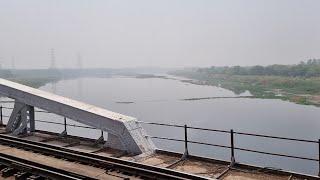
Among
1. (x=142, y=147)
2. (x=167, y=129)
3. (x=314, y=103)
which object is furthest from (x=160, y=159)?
(x=314, y=103)

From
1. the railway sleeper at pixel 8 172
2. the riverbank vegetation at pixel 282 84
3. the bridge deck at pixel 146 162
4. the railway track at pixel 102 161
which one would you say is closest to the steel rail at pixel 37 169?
the railway sleeper at pixel 8 172

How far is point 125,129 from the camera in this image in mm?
12250

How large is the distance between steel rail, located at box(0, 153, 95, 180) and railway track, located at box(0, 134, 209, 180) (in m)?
0.29

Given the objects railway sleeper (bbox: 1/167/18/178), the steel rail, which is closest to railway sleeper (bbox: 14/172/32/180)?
the steel rail

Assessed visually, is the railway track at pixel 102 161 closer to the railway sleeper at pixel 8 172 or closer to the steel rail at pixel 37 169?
the steel rail at pixel 37 169

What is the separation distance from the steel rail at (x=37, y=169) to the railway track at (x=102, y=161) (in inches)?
11.4

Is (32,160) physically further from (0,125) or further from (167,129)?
(167,129)

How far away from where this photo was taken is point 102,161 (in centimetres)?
1098

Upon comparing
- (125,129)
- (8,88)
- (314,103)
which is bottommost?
(314,103)

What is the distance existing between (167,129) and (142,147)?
76.2 ft

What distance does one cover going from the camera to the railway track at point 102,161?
9672 millimetres

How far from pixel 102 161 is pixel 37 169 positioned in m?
1.78

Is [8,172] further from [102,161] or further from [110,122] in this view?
[110,122]

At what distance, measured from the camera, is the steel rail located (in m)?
9.82
